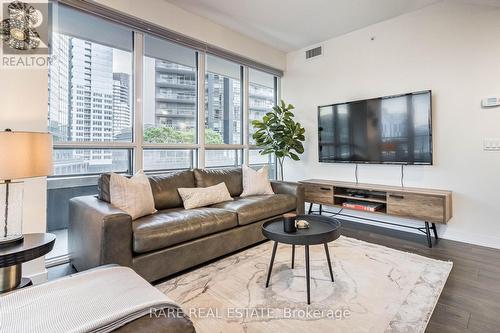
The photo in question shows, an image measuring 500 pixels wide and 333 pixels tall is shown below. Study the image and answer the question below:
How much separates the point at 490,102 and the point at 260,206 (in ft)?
9.00

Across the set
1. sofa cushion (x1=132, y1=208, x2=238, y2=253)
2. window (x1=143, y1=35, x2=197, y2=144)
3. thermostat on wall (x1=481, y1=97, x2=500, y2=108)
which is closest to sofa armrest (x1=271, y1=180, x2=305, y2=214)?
sofa cushion (x1=132, y1=208, x2=238, y2=253)

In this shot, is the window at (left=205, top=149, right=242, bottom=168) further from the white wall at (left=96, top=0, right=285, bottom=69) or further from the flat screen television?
the white wall at (left=96, top=0, right=285, bottom=69)

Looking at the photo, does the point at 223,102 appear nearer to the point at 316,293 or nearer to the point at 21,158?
the point at 21,158

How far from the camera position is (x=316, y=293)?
194 cm

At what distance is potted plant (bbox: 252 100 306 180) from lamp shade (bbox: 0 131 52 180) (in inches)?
118

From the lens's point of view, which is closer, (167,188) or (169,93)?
(167,188)

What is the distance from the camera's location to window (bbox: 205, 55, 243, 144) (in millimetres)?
3965

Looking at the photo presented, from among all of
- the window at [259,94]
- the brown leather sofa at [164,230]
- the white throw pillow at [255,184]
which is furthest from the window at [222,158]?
the brown leather sofa at [164,230]

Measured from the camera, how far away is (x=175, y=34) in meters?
3.38

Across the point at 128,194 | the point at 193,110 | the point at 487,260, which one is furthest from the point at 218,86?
the point at 487,260

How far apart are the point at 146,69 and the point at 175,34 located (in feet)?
1.96

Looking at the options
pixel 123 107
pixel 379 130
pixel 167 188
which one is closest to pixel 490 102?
pixel 379 130

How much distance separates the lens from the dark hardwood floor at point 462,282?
1635mm

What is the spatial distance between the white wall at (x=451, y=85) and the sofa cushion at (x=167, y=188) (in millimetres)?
2587
